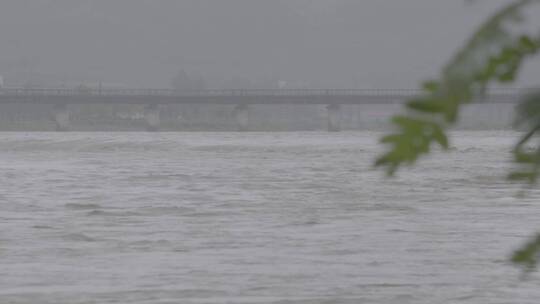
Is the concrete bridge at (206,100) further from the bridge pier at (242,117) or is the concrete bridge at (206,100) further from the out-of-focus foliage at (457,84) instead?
the out-of-focus foliage at (457,84)

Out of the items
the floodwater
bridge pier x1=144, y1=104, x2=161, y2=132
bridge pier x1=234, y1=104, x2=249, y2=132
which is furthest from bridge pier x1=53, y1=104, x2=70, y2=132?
the floodwater

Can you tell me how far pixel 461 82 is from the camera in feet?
5.41

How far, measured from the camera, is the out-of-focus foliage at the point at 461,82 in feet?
5.36

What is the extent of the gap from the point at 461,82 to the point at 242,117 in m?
184

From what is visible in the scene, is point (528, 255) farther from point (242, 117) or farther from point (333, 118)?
point (333, 118)

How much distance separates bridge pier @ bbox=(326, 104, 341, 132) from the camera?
184 meters

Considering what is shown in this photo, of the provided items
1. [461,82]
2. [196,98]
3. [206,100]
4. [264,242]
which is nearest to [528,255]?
[461,82]

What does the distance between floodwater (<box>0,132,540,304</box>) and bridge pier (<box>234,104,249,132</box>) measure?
14873 cm

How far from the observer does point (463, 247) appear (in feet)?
55.0

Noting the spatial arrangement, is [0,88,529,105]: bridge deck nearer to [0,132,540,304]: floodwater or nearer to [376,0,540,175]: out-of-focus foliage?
[0,132,540,304]: floodwater

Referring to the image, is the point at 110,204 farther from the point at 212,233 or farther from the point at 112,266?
the point at 112,266

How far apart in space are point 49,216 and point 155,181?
1563 centimetres

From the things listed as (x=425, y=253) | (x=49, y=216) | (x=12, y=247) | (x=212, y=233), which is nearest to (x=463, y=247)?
(x=425, y=253)

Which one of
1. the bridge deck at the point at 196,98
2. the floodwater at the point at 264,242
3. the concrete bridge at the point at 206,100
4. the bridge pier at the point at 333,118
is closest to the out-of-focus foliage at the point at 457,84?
the floodwater at the point at 264,242
